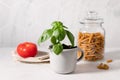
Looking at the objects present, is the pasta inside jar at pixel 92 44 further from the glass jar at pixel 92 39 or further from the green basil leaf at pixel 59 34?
the green basil leaf at pixel 59 34

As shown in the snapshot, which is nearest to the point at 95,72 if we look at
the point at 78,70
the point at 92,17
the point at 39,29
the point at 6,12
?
the point at 78,70

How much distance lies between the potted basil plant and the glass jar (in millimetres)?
166

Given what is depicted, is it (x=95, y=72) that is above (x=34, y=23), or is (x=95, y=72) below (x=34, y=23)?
below

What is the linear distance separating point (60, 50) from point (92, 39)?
0.79 feet

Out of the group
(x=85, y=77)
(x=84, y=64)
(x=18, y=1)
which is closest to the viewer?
(x=85, y=77)

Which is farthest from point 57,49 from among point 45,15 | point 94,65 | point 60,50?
point 45,15

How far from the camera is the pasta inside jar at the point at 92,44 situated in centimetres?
113

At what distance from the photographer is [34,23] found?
1.43 metres

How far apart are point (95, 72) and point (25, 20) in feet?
1.90

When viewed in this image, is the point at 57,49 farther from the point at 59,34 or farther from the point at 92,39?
the point at 92,39

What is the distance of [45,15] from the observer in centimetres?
142

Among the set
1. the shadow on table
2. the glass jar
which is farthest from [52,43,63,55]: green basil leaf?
the glass jar

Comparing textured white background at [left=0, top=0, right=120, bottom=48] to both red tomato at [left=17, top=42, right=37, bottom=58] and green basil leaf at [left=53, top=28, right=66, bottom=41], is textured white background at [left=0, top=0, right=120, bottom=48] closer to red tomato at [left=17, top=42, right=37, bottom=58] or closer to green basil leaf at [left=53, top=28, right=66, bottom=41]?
red tomato at [left=17, top=42, right=37, bottom=58]

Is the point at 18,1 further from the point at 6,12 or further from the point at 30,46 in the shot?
the point at 30,46
